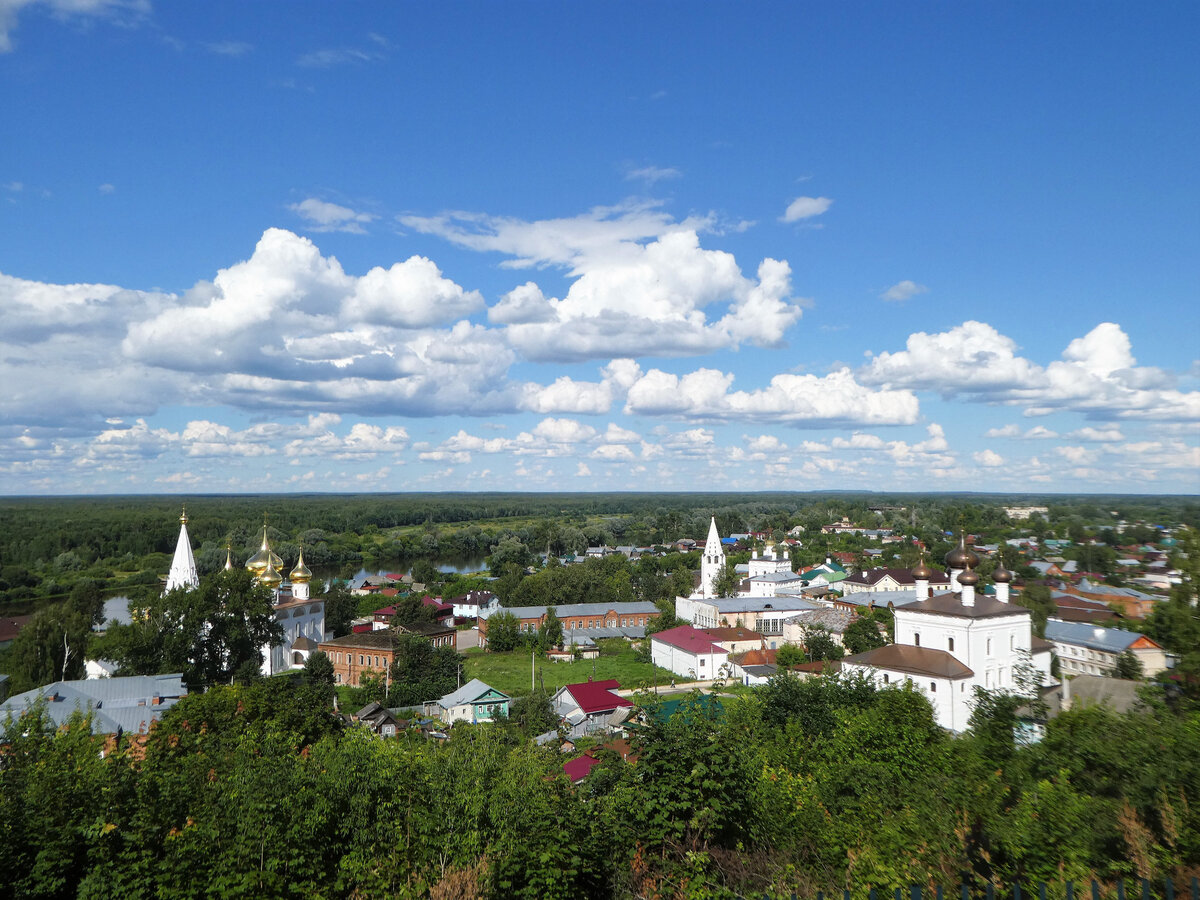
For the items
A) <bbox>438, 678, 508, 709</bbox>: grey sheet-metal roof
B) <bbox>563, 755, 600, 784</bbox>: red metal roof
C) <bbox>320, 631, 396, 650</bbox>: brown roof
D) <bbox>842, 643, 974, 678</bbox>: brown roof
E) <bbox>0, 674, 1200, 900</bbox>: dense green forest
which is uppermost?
<bbox>0, 674, 1200, 900</bbox>: dense green forest

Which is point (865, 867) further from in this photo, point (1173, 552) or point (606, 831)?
point (1173, 552)

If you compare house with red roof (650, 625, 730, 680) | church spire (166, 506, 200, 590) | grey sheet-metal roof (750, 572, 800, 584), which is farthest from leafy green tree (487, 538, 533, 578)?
church spire (166, 506, 200, 590)

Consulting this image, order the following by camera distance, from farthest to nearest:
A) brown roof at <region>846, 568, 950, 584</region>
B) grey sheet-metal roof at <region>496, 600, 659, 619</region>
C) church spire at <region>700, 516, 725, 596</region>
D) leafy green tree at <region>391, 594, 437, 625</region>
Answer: brown roof at <region>846, 568, 950, 584</region>
church spire at <region>700, 516, 725, 596</region>
grey sheet-metal roof at <region>496, 600, 659, 619</region>
leafy green tree at <region>391, 594, 437, 625</region>

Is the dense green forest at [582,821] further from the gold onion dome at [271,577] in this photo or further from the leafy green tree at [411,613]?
the leafy green tree at [411,613]

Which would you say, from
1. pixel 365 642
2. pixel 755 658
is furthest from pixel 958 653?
pixel 365 642

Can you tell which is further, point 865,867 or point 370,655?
point 370,655

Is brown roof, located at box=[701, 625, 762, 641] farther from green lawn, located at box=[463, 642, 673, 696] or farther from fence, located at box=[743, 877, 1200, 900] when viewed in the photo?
fence, located at box=[743, 877, 1200, 900]

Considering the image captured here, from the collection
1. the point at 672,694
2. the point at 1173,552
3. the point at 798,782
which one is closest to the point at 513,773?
the point at 798,782
